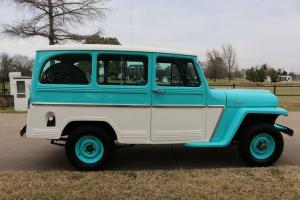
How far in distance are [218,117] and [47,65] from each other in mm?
2946

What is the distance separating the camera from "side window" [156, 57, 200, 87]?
5.81 metres

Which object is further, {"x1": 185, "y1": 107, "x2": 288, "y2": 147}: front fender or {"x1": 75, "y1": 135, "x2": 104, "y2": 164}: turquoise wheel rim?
{"x1": 185, "y1": 107, "x2": 288, "y2": 147}: front fender

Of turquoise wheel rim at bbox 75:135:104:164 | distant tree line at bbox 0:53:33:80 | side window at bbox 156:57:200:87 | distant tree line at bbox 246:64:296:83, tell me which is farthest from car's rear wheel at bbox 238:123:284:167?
distant tree line at bbox 246:64:296:83

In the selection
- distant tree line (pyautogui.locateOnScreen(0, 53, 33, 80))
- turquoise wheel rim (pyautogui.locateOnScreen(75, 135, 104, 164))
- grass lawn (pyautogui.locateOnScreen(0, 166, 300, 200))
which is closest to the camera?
grass lawn (pyautogui.locateOnScreen(0, 166, 300, 200))

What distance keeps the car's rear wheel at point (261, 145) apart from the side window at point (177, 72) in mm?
1251

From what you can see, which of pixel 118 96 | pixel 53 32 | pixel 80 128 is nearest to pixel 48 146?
pixel 80 128

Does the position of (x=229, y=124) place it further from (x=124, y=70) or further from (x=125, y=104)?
(x=124, y=70)

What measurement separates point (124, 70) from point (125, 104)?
558 mm

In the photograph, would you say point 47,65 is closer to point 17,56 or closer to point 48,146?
point 48,146

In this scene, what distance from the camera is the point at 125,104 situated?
5.69 m

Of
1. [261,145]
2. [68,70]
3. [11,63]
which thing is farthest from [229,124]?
[11,63]

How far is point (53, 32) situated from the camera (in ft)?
49.7

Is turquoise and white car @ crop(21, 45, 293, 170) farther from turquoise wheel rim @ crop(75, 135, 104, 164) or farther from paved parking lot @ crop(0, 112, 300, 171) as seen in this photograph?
paved parking lot @ crop(0, 112, 300, 171)

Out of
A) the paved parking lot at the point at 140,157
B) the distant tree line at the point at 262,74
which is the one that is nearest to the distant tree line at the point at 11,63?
the paved parking lot at the point at 140,157
